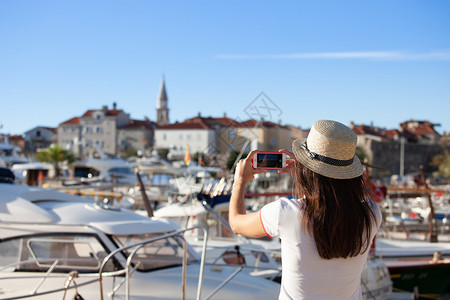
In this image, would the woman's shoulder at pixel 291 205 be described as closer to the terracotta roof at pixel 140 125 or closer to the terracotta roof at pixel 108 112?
the terracotta roof at pixel 140 125

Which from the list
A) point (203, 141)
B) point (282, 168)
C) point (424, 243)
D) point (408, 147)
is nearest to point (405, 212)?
point (424, 243)

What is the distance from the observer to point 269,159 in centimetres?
234

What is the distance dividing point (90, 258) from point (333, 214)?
124 inches

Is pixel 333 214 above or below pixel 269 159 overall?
below

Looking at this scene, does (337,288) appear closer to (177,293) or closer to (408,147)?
(177,293)

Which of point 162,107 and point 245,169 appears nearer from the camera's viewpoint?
point 245,169

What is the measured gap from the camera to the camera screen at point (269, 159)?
233 cm

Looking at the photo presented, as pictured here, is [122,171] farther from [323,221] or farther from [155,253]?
[323,221]

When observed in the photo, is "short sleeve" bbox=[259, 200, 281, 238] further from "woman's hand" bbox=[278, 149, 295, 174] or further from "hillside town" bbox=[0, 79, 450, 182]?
"hillside town" bbox=[0, 79, 450, 182]

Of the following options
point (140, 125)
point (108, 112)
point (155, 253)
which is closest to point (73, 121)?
point (108, 112)

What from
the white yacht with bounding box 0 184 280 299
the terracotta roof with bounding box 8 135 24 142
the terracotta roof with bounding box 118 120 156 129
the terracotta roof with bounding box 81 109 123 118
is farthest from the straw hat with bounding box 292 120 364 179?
the terracotta roof with bounding box 8 135 24 142

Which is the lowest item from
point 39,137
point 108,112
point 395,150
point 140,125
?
point 395,150

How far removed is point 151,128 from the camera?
314ft

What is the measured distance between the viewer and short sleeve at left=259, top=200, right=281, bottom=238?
81.2 inches
